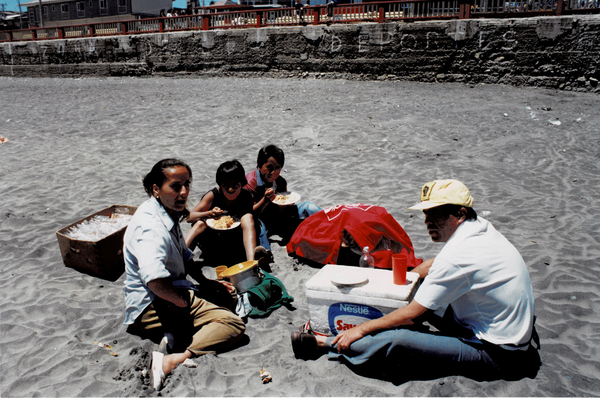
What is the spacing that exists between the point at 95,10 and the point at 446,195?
166 ft

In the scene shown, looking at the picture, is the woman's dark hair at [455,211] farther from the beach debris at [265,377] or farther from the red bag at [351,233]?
the beach debris at [265,377]

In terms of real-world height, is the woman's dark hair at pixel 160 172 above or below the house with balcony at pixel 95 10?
below

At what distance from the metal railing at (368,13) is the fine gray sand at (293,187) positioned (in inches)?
101

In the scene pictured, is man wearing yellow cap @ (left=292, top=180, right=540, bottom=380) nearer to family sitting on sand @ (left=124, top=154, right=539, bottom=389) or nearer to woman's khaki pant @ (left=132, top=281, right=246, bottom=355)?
family sitting on sand @ (left=124, top=154, right=539, bottom=389)

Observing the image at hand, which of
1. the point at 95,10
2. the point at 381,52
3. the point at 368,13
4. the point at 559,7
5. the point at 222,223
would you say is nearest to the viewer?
the point at 222,223

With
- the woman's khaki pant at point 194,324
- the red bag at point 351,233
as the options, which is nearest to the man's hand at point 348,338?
the woman's khaki pant at point 194,324

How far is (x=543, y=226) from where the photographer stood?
464 centimetres

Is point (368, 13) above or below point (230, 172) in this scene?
above

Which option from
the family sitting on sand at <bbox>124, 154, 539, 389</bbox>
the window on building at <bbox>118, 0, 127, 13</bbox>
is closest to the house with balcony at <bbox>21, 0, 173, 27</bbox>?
the window on building at <bbox>118, 0, 127, 13</bbox>

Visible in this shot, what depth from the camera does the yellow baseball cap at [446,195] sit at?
7.96ft

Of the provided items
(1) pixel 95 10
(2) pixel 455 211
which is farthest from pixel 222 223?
(1) pixel 95 10

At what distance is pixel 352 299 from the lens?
2752mm

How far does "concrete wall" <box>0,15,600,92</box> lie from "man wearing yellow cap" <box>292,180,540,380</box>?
39.5 ft

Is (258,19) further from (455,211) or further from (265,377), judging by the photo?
(265,377)
